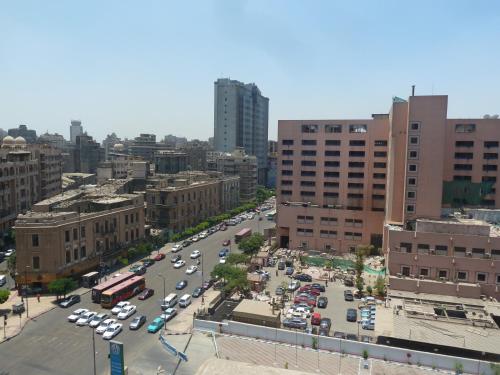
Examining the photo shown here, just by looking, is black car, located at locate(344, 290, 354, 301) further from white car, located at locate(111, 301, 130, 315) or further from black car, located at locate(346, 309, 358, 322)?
white car, located at locate(111, 301, 130, 315)

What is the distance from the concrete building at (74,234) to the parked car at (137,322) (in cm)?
1628

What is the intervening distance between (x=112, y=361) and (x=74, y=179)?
111m

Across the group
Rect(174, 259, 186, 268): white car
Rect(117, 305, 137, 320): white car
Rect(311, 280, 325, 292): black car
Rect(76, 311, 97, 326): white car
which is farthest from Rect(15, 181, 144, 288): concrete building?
Rect(311, 280, 325, 292): black car

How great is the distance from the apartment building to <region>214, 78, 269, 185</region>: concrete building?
89994mm

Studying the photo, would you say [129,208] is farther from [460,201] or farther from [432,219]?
[460,201]

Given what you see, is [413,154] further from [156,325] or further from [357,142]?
[156,325]

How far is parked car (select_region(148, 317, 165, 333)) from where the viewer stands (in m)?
45.0

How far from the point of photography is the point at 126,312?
159 feet

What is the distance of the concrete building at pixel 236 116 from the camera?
556 feet

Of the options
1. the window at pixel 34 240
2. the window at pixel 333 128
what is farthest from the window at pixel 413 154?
the window at pixel 34 240

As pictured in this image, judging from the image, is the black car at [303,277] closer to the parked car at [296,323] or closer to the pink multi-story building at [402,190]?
the pink multi-story building at [402,190]

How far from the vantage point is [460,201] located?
7394cm

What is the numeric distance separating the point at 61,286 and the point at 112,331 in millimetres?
12565

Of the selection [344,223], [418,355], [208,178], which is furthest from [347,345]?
[208,178]
